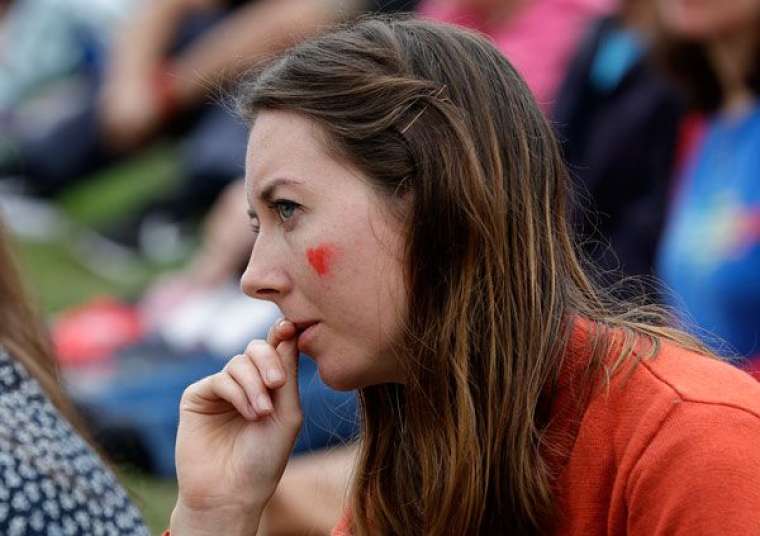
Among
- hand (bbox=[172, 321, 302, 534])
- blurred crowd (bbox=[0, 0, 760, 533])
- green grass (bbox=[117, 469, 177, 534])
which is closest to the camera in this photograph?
hand (bbox=[172, 321, 302, 534])

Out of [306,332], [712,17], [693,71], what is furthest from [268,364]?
[693,71]

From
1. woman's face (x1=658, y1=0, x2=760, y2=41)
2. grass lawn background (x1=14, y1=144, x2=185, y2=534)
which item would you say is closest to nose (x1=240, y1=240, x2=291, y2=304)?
Result: woman's face (x1=658, y1=0, x2=760, y2=41)

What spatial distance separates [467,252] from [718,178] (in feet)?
6.16

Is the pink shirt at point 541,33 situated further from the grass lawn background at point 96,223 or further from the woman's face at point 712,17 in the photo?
the grass lawn background at point 96,223

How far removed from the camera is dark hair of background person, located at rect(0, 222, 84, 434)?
228 cm

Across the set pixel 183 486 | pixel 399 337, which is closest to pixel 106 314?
pixel 183 486

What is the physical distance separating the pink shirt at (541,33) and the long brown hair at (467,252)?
9.06 ft

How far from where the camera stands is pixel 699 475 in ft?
5.05

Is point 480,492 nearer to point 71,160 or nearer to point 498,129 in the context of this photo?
point 498,129

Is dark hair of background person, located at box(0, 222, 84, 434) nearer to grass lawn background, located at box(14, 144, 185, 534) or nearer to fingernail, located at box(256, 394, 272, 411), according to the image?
fingernail, located at box(256, 394, 272, 411)

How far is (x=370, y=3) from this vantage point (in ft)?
19.5

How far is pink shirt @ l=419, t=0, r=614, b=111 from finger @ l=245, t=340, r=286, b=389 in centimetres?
275

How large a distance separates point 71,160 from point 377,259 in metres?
5.71

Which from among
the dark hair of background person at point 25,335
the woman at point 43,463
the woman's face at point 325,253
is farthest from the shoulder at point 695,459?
the dark hair of background person at point 25,335
